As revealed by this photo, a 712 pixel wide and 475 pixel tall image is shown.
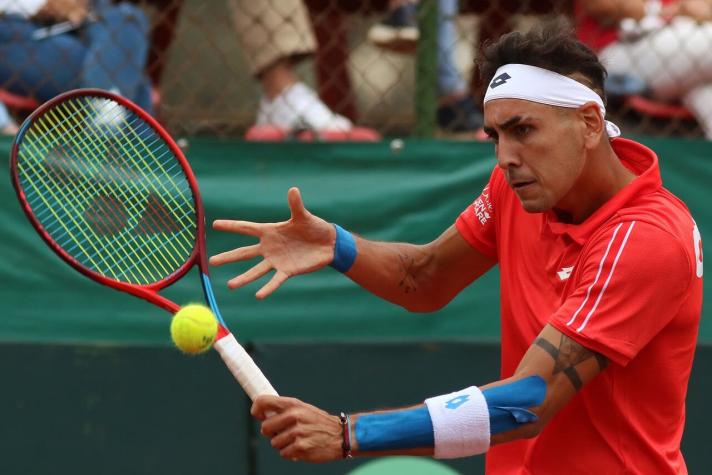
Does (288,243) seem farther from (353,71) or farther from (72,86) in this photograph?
(353,71)

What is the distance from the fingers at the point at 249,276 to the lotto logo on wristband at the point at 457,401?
0.63 metres

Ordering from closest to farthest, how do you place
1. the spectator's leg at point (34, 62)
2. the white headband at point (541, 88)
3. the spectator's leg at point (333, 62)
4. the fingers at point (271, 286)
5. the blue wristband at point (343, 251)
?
the white headband at point (541, 88) < the fingers at point (271, 286) < the blue wristband at point (343, 251) < the spectator's leg at point (34, 62) < the spectator's leg at point (333, 62)

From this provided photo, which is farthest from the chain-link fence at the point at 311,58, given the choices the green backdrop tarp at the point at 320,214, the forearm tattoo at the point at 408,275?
the forearm tattoo at the point at 408,275

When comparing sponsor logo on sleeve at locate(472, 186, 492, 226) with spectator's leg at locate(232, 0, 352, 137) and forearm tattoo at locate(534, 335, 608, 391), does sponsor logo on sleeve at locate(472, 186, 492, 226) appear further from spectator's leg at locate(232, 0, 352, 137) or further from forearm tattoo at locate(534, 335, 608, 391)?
spectator's leg at locate(232, 0, 352, 137)

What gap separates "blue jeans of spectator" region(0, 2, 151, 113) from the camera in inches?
187

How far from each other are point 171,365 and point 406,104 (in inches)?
65.8

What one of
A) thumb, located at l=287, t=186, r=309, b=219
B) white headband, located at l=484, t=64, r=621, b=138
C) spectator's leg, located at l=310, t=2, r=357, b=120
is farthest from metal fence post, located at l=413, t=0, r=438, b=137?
white headband, located at l=484, t=64, r=621, b=138

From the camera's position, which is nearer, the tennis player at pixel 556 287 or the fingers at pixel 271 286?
the tennis player at pixel 556 287

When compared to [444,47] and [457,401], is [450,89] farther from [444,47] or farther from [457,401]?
[457,401]

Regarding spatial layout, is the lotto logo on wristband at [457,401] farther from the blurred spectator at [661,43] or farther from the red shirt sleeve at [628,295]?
the blurred spectator at [661,43]

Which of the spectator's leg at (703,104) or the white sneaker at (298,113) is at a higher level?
the white sneaker at (298,113)

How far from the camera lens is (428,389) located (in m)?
4.52

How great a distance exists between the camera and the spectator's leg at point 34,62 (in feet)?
15.5

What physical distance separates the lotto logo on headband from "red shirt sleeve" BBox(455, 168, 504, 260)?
1.15ft
